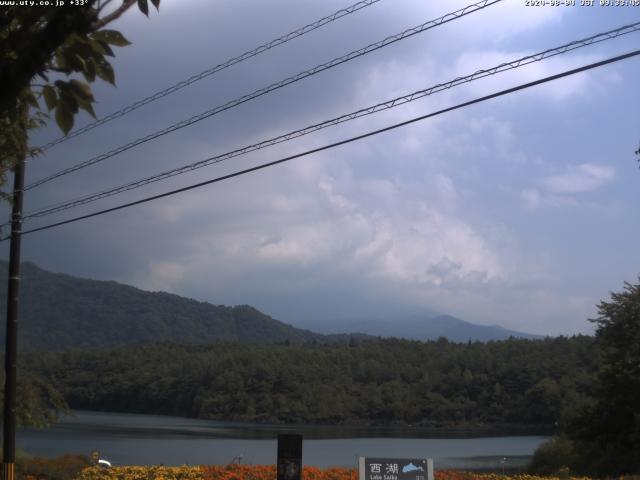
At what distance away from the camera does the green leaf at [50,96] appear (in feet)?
13.9

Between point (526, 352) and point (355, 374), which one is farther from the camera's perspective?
point (355, 374)

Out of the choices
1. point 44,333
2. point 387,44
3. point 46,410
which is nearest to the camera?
point 387,44

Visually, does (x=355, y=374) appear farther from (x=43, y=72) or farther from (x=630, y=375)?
(x=43, y=72)

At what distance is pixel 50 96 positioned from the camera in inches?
167

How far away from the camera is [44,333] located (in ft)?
595

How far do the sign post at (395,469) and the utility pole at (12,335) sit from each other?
7088 millimetres

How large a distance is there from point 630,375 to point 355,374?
4039 centimetres

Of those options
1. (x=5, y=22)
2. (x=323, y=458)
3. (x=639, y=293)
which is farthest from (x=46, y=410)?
(x=639, y=293)

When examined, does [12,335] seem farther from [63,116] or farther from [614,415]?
[614,415]

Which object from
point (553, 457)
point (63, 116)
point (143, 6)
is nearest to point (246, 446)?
point (553, 457)

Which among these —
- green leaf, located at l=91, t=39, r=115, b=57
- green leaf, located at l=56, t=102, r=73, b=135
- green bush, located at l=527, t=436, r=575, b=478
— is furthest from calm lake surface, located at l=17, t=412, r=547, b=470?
green leaf, located at l=91, t=39, r=115, b=57

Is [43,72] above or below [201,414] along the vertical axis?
above

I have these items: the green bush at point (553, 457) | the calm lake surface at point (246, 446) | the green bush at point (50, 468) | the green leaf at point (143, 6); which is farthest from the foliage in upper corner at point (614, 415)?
the green leaf at point (143, 6)

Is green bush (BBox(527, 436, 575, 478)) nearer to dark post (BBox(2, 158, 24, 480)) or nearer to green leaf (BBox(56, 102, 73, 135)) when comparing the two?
dark post (BBox(2, 158, 24, 480))
